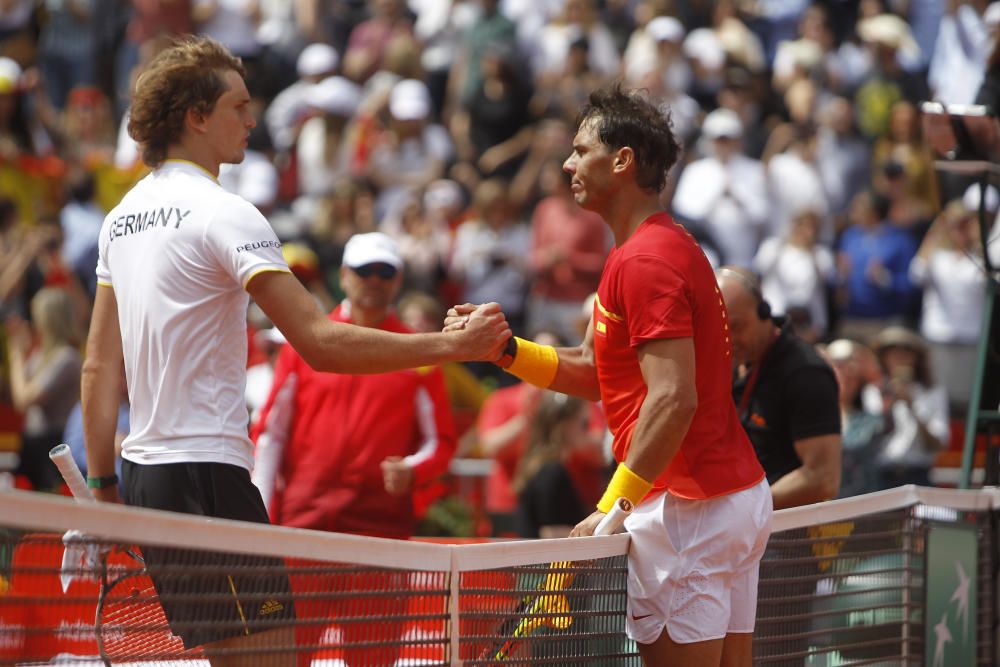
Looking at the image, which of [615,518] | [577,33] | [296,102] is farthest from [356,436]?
[296,102]

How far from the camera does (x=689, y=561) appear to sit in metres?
4.46

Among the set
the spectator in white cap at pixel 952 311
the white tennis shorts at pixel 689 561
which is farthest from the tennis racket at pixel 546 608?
the spectator in white cap at pixel 952 311

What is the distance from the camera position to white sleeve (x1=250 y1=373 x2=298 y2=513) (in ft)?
22.3

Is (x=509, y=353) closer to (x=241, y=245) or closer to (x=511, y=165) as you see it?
(x=241, y=245)

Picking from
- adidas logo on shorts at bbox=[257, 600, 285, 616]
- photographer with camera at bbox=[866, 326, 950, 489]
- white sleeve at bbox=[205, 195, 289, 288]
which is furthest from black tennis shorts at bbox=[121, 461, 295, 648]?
photographer with camera at bbox=[866, 326, 950, 489]

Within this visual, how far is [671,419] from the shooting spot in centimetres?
427

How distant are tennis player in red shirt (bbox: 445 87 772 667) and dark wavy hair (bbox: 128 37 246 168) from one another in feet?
3.68

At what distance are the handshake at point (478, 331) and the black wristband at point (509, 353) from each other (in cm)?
3

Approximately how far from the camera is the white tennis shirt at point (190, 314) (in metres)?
4.20

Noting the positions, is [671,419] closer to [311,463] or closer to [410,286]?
[311,463]

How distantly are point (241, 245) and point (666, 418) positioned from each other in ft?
4.16

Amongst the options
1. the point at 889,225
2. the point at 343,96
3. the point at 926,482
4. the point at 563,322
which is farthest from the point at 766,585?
the point at 343,96

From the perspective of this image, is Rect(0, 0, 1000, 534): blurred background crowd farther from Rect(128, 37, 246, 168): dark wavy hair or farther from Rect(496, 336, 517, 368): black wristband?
Rect(128, 37, 246, 168): dark wavy hair

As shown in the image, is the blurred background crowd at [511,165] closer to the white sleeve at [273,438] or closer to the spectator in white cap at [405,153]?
the spectator in white cap at [405,153]
